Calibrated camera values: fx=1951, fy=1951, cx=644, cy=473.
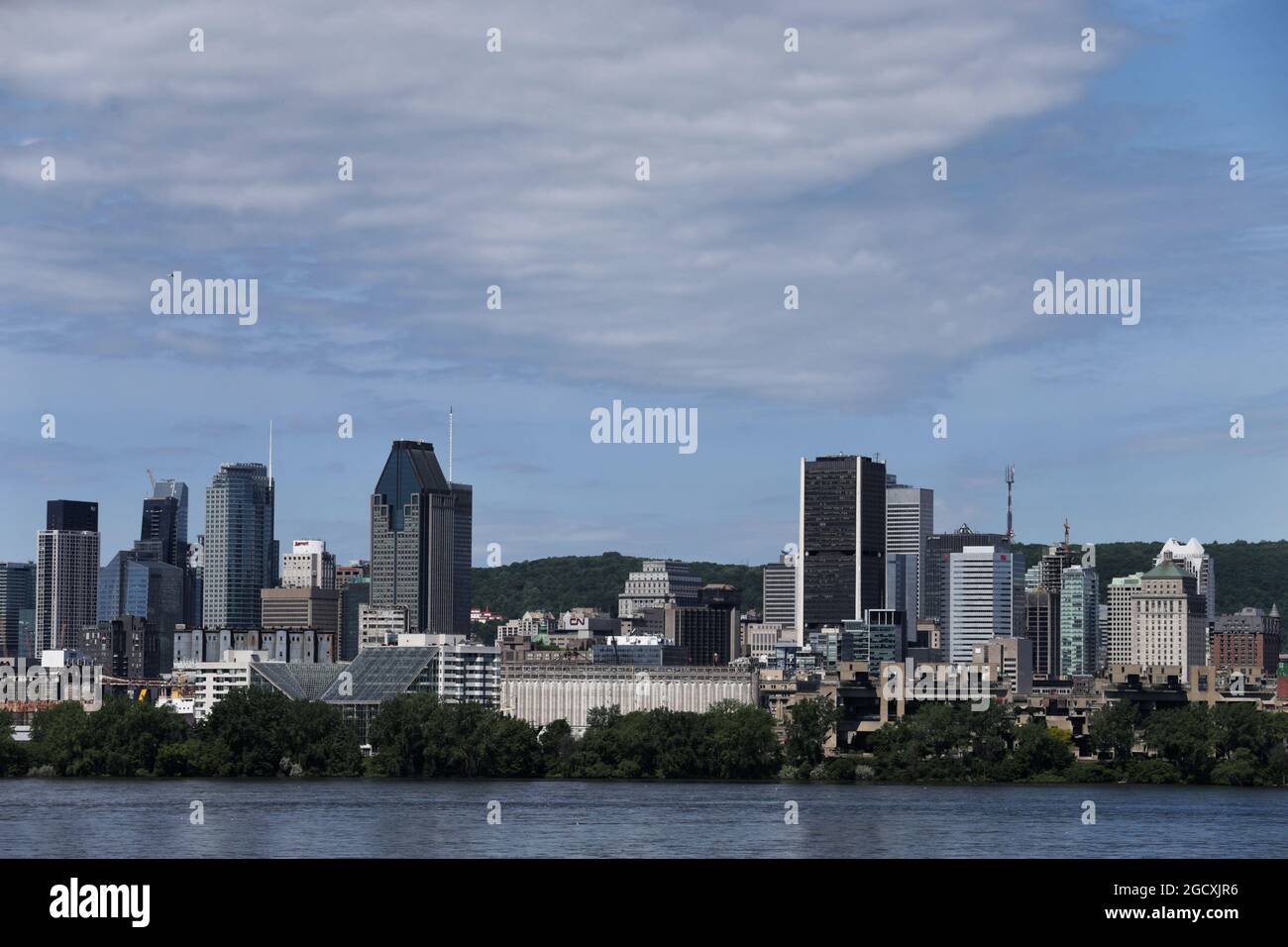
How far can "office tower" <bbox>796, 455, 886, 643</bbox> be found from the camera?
19388 centimetres

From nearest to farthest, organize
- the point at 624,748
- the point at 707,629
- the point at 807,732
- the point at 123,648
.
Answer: the point at 624,748 → the point at 807,732 → the point at 707,629 → the point at 123,648

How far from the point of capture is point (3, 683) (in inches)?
5965

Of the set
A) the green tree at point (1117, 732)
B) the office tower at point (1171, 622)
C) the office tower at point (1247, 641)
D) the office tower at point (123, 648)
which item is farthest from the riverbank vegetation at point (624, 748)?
the office tower at point (1171, 622)

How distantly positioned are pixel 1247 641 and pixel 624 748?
5059 inches

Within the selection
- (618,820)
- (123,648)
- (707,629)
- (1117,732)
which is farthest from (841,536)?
(618,820)

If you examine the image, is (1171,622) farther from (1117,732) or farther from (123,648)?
(1117,732)

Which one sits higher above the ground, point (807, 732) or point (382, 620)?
point (382, 620)

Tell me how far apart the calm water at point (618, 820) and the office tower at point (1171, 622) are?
5062 inches

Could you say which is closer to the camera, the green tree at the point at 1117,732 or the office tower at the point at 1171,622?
the green tree at the point at 1117,732

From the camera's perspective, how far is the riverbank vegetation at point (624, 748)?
2923 inches

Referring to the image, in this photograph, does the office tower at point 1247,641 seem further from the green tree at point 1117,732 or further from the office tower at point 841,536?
the green tree at point 1117,732

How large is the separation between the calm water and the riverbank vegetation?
411 cm

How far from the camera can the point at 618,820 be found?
47.7 metres
